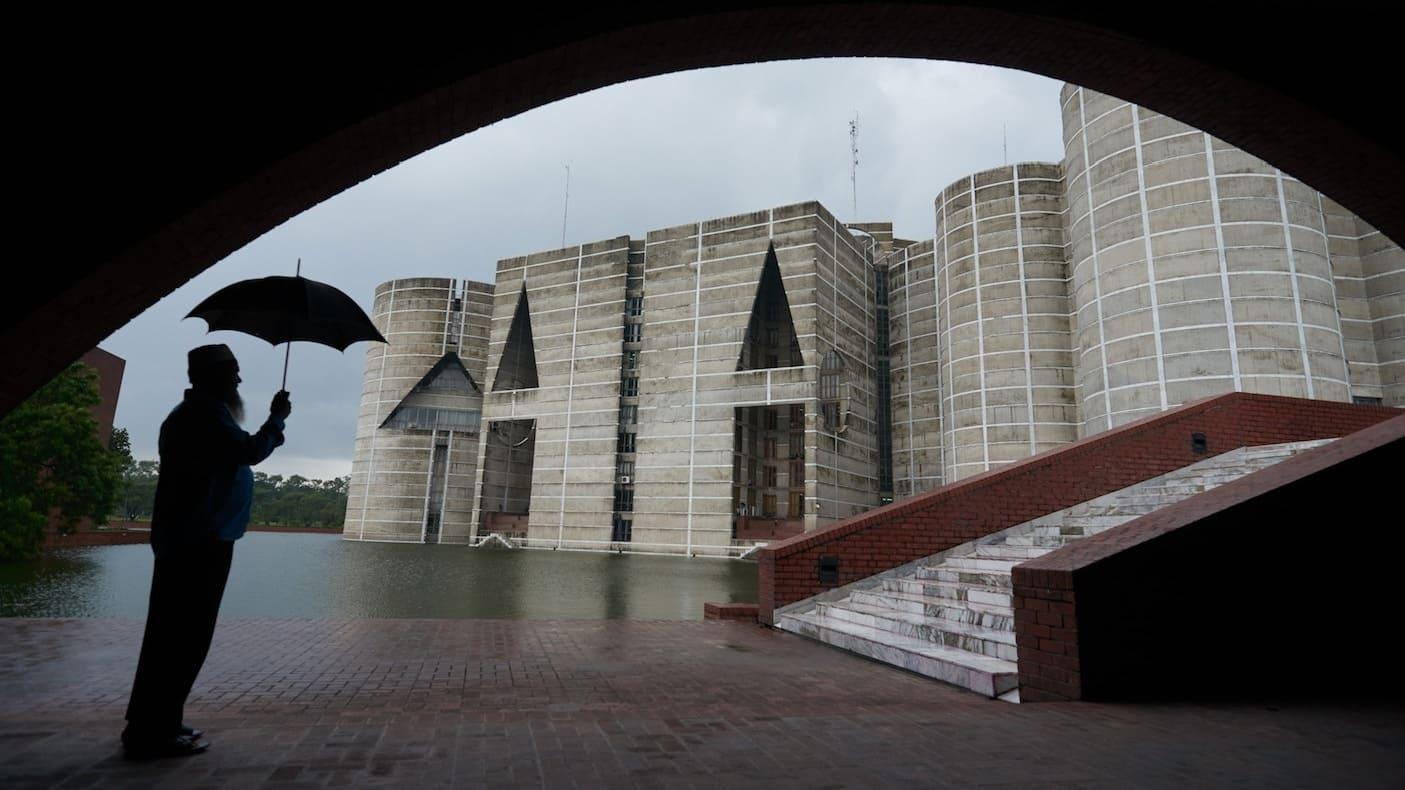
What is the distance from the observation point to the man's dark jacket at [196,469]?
3266 mm

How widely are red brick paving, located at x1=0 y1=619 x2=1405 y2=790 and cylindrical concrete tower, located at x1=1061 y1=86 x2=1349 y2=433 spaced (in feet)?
87.0

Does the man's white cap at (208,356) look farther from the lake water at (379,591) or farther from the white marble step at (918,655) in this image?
the lake water at (379,591)

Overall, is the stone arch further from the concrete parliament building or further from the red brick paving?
the concrete parliament building

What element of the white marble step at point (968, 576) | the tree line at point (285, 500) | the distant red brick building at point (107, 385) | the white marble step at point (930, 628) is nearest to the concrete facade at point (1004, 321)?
the white marble step at point (968, 576)

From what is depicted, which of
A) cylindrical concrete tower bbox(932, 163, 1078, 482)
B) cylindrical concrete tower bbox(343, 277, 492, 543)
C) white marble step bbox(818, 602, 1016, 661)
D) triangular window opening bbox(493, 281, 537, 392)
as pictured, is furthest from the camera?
cylindrical concrete tower bbox(343, 277, 492, 543)

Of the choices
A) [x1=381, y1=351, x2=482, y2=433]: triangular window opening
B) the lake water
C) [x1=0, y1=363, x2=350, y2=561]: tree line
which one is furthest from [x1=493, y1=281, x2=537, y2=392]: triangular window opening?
the lake water

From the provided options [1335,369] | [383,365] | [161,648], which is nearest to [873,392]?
[1335,369]

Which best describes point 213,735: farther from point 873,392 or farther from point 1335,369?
point 873,392

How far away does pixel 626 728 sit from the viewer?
385 centimetres

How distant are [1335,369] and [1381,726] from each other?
28.8 m

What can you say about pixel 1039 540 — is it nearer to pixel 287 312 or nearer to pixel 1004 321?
pixel 287 312

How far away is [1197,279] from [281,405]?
31.4 metres

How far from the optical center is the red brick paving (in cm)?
304

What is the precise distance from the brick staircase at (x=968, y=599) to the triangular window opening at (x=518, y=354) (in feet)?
155
